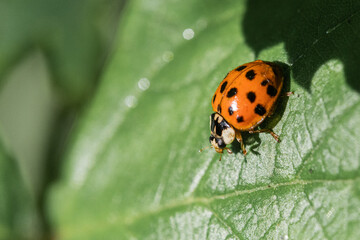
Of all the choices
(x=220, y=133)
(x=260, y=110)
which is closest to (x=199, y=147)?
(x=220, y=133)

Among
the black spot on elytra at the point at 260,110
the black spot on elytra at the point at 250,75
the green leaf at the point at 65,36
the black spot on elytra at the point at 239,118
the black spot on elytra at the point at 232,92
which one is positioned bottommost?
the black spot on elytra at the point at 260,110

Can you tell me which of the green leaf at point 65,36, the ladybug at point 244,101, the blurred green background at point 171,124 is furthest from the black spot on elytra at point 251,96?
the green leaf at point 65,36

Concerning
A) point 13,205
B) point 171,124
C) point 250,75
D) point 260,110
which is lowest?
point 260,110

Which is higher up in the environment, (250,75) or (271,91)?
(250,75)

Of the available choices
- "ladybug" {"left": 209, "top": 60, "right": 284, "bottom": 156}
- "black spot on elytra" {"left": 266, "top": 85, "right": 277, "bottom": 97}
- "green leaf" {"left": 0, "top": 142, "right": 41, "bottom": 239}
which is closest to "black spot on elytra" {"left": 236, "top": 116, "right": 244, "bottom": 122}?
"ladybug" {"left": 209, "top": 60, "right": 284, "bottom": 156}

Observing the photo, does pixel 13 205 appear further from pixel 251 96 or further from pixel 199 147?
pixel 251 96

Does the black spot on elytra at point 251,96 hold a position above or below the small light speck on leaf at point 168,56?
below

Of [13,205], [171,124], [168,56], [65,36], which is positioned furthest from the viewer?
[65,36]

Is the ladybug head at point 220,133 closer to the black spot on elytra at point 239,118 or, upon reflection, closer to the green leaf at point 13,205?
the black spot on elytra at point 239,118
